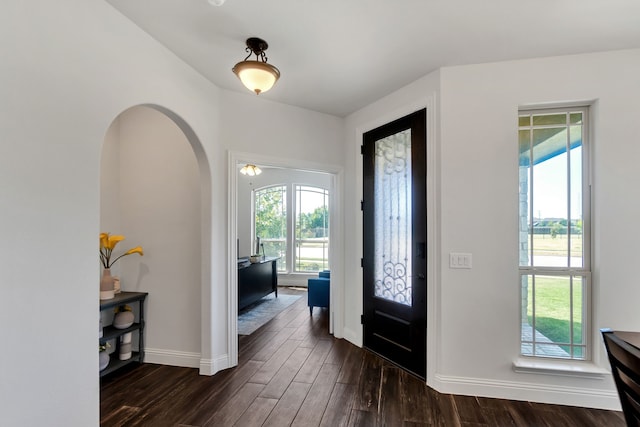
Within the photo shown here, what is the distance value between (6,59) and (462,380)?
3.48 meters

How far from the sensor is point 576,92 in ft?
7.92

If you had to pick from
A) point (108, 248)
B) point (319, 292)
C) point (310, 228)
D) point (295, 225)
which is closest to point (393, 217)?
point (319, 292)

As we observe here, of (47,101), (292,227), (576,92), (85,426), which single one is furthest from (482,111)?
(292,227)

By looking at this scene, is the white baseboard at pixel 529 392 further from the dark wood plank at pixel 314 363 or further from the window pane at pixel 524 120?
the window pane at pixel 524 120

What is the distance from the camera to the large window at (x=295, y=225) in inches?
280

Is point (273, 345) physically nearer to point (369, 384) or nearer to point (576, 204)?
point (369, 384)

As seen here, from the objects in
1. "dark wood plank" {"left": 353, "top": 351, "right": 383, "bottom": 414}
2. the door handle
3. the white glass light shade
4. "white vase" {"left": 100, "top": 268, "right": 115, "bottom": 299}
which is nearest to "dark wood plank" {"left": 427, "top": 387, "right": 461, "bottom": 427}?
"dark wood plank" {"left": 353, "top": 351, "right": 383, "bottom": 414}

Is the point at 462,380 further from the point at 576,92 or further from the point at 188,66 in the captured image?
the point at 188,66

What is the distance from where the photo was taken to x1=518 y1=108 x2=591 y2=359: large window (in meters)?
2.48

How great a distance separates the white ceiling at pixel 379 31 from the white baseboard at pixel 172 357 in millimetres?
2671

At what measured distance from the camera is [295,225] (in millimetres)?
7184

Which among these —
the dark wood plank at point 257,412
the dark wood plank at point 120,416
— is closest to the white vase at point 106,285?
the dark wood plank at point 120,416

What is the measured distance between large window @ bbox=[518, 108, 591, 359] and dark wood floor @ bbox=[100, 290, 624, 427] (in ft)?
1.85

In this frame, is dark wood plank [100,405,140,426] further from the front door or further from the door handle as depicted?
the door handle
